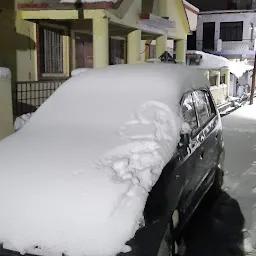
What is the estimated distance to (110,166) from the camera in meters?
3.12

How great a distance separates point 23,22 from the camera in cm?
970

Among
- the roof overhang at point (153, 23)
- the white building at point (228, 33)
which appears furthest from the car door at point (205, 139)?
the white building at point (228, 33)

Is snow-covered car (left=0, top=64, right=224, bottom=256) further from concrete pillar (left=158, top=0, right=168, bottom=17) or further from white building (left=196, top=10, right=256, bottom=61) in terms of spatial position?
white building (left=196, top=10, right=256, bottom=61)

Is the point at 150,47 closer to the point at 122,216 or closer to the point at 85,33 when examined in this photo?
the point at 85,33

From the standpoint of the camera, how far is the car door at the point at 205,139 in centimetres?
429

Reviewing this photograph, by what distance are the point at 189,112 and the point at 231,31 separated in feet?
112

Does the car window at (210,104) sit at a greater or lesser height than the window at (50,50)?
lesser

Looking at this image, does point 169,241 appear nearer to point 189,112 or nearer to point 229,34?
point 189,112

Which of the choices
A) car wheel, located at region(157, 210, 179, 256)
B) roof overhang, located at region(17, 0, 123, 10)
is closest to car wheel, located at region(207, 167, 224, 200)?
car wheel, located at region(157, 210, 179, 256)

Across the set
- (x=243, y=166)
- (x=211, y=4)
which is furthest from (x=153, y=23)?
(x=211, y=4)

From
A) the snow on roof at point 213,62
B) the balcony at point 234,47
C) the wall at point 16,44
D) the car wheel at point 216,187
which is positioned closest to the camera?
the car wheel at point 216,187

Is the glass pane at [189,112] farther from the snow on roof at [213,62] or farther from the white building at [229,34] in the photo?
the white building at [229,34]

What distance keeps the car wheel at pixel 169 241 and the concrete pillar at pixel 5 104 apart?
4.38 metres

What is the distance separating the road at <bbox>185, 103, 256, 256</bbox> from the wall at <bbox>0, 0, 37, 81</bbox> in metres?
5.46
